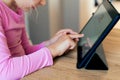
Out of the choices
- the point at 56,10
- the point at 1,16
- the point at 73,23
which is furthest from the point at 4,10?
the point at 73,23

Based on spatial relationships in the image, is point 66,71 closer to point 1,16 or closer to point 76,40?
point 76,40

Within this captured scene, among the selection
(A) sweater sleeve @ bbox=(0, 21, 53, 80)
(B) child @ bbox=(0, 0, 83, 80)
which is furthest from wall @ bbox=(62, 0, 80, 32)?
(A) sweater sleeve @ bbox=(0, 21, 53, 80)

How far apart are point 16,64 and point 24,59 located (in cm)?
4

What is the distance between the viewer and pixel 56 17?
2.20 meters

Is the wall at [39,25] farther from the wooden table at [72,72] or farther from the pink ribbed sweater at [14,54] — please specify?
the wooden table at [72,72]

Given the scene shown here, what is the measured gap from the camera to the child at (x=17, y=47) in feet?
2.44

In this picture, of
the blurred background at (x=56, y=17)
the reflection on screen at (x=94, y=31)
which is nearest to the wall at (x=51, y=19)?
the blurred background at (x=56, y=17)

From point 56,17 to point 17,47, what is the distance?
1247 mm

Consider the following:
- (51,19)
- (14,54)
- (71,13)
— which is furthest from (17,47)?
(71,13)

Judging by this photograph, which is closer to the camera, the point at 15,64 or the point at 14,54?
the point at 15,64

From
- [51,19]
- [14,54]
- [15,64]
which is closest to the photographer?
[15,64]

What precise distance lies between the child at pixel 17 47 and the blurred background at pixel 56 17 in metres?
1.03

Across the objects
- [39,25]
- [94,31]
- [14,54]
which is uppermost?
[94,31]

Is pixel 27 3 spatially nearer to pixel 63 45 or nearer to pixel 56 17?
pixel 63 45
